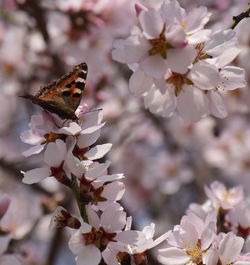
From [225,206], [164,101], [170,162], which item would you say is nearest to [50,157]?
[164,101]

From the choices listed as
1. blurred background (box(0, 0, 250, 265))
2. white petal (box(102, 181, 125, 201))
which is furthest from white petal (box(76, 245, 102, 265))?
blurred background (box(0, 0, 250, 265))

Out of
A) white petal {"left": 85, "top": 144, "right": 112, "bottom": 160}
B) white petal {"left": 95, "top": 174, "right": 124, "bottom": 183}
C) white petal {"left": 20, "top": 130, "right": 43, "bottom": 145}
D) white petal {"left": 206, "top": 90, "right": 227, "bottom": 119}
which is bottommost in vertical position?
Answer: white petal {"left": 206, "top": 90, "right": 227, "bottom": 119}

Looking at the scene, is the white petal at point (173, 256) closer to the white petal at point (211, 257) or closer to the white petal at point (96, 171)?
the white petal at point (211, 257)

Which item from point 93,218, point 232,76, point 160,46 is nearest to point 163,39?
point 160,46

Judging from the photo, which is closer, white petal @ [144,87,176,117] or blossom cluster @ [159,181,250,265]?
blossom cluster @ [159,181,250,265]

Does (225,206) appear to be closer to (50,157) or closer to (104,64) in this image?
(50,157)

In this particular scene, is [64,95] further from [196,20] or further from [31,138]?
[196,20]

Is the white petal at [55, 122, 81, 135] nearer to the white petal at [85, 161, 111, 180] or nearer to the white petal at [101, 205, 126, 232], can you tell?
the white petal at [85, 161, 111, 180]
